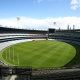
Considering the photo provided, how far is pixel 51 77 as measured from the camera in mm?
15203

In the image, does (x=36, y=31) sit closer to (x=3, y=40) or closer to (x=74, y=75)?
(x=3, y=40)

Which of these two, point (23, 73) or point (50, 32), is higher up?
point (50, 32)

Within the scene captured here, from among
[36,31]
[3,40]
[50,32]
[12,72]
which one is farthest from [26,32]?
[12,72]

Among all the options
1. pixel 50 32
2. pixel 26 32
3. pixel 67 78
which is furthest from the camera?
pixel 50 32

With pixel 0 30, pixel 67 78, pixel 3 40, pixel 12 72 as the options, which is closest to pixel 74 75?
pixel 67 78

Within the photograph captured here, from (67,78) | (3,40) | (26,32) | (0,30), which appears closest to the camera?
(67,78)

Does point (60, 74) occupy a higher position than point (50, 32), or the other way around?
point (50, 32)

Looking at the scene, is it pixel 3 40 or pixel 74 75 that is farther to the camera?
pixel 3 40

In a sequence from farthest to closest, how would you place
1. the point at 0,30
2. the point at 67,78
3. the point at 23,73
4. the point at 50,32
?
the point at 50,32, the point at 0,30, the point at 23,73, the point at 67,78

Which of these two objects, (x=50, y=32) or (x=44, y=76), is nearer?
(x=44, y=76)

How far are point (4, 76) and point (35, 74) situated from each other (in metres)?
4.78

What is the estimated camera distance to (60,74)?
15.6 metres

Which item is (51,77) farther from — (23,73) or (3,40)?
(3,40)

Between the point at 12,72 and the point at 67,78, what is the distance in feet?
27.8
